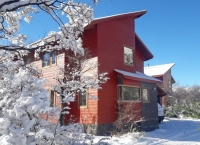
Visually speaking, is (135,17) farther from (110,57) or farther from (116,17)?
(110,57)

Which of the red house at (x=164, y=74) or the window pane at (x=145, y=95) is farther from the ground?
the red house at (x=164, y=74)

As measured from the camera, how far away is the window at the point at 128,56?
14.6 meters

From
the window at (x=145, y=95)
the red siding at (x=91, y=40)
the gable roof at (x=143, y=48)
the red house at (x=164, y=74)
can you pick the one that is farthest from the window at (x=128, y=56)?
the red house at (x=164, y=74)

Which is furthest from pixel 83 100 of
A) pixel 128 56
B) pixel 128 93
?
pixel 128 56

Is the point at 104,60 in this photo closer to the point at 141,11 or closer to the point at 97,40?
the point at 97,40

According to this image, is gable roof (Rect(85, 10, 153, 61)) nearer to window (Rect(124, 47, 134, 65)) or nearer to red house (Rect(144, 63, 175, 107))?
window (Rect(124, 47, 134, 65))

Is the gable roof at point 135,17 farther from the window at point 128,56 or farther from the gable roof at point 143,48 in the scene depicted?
the window at point 128,56

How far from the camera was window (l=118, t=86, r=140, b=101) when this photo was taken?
13.2m

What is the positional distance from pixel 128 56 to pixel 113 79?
245 cm

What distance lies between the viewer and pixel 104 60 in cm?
1273

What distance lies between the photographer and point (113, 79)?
520 inches

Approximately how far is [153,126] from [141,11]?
26.1ft

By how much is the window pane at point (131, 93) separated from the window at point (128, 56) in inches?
72.9

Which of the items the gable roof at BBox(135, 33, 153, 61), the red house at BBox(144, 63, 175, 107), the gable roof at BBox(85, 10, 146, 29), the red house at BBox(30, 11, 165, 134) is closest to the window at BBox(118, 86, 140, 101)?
the red house at BBox(30, 11, 165, 134)
